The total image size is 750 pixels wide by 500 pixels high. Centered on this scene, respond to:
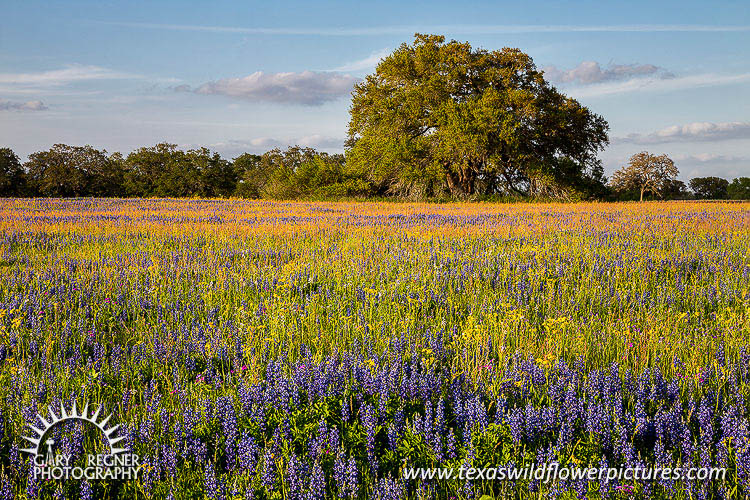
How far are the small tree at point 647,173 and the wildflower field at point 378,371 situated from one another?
190ft

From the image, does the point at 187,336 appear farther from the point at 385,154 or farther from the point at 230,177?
the point at 230,177

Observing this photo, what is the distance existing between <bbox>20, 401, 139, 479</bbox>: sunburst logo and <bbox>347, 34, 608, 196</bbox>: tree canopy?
95.4 ft

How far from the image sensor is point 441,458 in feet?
8.39

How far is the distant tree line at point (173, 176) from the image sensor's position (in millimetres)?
46656

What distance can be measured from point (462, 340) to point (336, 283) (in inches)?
100.0

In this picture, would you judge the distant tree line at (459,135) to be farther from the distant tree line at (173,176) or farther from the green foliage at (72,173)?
the green foliage at (72,173)

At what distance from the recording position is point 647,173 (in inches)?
2309

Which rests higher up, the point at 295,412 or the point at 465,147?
the point at 465,147

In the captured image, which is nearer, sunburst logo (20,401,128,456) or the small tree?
sunburst logo (20,401,128,456)

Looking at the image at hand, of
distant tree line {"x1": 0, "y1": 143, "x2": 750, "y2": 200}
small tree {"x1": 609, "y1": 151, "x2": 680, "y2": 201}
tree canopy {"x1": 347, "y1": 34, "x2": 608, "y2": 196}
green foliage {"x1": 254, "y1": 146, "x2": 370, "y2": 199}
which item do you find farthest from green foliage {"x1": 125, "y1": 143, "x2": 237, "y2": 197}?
small tree {"x1": 609, "y1": 151, "x2": 680, "y2": 201}

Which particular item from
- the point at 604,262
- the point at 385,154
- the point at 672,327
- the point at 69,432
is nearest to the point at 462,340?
the point at 672,327

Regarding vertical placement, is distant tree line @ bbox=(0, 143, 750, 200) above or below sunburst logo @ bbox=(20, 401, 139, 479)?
above

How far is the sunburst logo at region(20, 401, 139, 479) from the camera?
2434 millimetres

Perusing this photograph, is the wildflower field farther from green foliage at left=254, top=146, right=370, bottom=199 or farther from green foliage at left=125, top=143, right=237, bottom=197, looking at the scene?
green foliage at left=125, top=143, right=237, bottom=197
